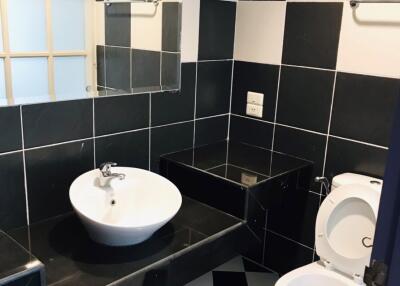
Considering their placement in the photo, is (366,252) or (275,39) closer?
(366,252)

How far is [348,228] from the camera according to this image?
187 centimetres

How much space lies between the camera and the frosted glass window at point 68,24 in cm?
179

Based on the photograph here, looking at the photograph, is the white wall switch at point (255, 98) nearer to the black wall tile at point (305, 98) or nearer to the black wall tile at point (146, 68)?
the black wall tile at point (305, 98)

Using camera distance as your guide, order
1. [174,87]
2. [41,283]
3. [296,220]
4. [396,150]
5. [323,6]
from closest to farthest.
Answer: [396,150]
[41,283]
[323,6]
[174,87]
[296,220]

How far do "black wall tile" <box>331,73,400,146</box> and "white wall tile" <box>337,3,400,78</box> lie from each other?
44 millimetres

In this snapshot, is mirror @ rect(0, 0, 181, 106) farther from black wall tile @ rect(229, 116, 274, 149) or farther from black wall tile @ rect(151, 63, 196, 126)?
black wall tile @ rect(229, 116, 274, 149)

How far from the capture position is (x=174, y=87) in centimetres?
211

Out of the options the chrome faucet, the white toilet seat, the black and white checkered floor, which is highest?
the chrome faucet

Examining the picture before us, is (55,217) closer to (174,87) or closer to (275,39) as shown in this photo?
(174,87)

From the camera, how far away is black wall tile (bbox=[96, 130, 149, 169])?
73.9 inches

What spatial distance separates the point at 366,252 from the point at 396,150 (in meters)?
1.22

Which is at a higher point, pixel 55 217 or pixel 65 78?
pixel 65 78

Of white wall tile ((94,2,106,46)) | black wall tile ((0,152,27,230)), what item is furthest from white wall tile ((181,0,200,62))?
black wall tile ((0,152,27,230))

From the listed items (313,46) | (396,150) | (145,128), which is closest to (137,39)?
(145,128)
